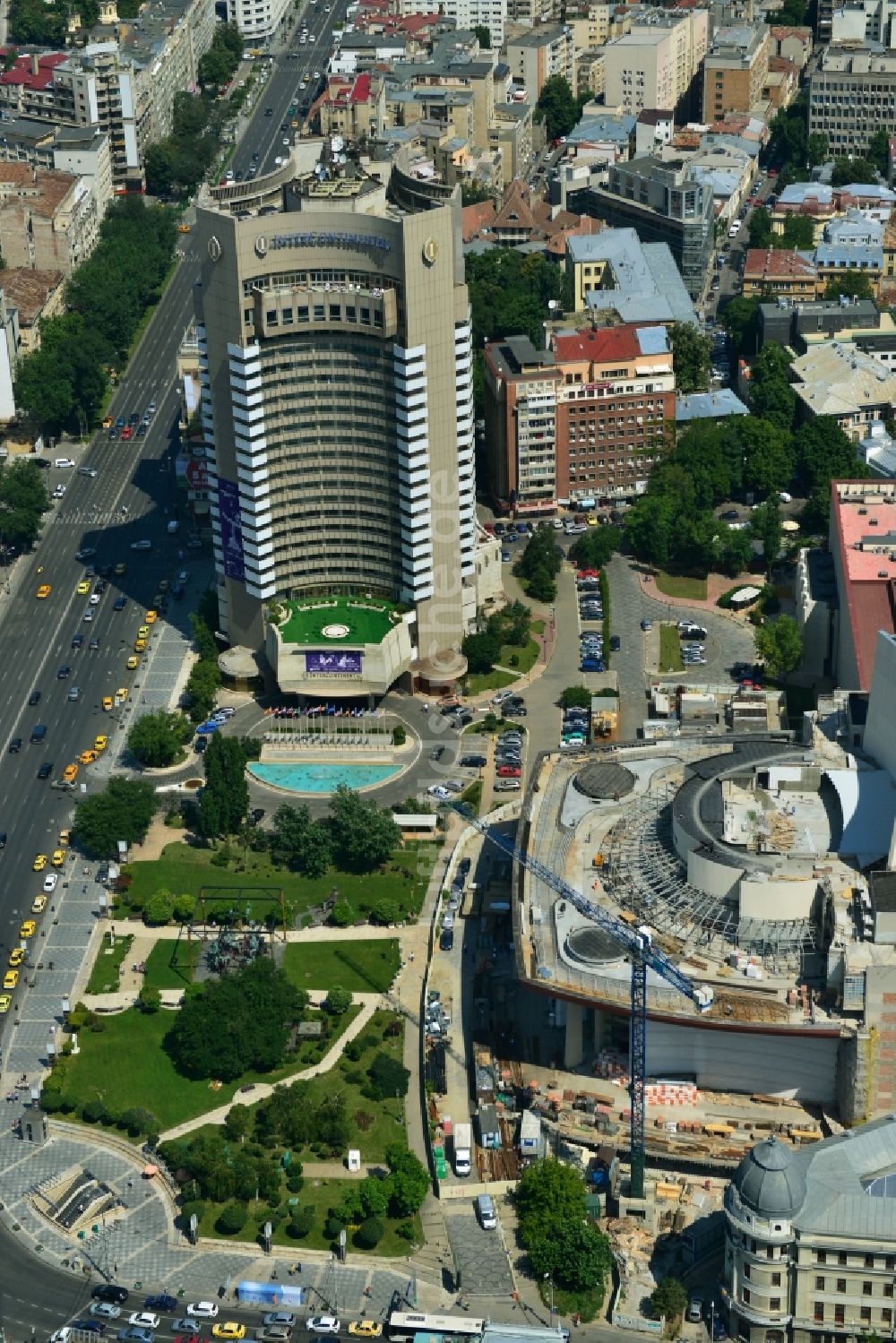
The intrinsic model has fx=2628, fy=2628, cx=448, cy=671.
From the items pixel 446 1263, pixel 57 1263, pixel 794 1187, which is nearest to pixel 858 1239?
pixel 794 1187

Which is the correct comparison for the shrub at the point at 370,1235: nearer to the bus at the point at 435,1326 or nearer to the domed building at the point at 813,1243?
the bus at the point at 435,1326

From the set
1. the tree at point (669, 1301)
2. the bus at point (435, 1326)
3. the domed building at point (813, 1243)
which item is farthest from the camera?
the tree at point (669, 1301)

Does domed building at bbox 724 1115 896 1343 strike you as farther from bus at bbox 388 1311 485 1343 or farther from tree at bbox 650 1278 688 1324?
bus at bbox 388 1311 485 1343

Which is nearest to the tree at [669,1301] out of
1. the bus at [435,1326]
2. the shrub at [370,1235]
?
the bus at [435,1326]

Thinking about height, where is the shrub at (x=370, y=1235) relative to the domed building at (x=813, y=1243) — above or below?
below

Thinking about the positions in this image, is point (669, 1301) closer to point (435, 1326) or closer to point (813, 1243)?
point (813, 1243)

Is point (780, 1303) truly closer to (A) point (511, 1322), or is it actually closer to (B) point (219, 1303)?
(A) point (511, 1322)

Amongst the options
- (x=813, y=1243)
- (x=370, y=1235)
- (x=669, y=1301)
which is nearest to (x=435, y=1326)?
(x=370, y=1235)
